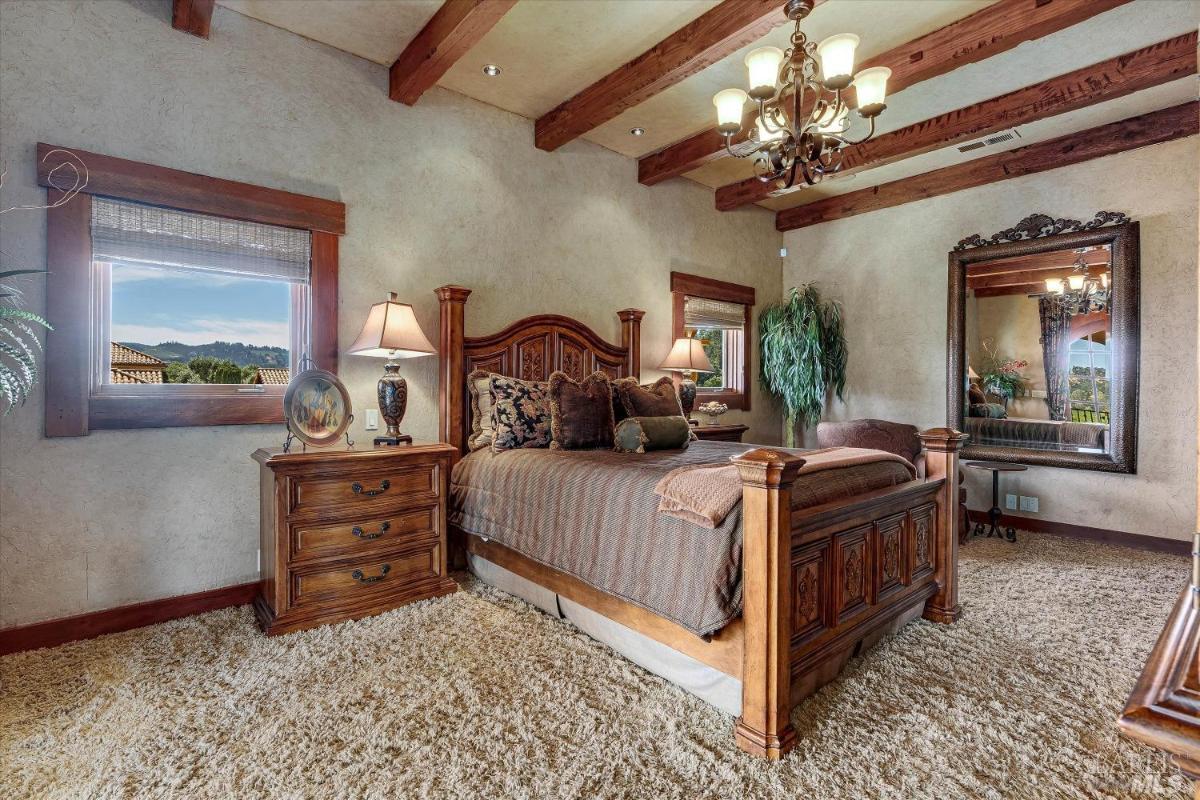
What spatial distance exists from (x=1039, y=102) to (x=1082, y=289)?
149 cm

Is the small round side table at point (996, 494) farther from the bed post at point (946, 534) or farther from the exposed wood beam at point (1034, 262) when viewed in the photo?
the bed post at point (946, 534)

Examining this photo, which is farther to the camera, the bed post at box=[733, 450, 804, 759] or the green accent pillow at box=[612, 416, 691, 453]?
the green accent pillow at box=[612, 416, 691, 453]

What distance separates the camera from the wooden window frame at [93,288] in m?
2.42

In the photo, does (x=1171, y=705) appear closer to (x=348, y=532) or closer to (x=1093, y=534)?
(x=348, y=532)

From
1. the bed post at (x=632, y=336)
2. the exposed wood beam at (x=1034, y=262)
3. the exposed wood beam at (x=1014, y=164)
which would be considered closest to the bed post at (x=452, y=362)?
the bed post at (x=632, y=336)

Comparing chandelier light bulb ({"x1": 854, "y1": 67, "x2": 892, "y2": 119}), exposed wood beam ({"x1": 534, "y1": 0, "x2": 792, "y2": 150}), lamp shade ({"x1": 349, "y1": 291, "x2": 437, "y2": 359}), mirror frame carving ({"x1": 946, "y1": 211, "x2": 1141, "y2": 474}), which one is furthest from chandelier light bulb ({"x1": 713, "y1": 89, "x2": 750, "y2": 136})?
mirror frame carving ({"x1": 946, "y1": 211, "x2": 1141, "y2": 474})

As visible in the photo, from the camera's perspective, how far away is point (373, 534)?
9.00 feet

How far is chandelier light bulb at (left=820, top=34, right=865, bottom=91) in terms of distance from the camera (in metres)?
2.24

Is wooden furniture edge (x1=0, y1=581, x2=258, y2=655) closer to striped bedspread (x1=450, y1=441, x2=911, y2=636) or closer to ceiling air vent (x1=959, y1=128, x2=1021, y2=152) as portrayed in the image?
striped bedspread (x1=450, y1=441, x2=911, y2=636)

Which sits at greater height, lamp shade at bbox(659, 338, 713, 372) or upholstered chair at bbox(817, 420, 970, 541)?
lamp shade at bbox(659, 338, 713, 372)

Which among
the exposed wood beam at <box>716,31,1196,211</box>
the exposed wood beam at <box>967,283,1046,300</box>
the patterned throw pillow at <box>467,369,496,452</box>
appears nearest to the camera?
the exposed wood beam at <box>716,31,1196,211</box>

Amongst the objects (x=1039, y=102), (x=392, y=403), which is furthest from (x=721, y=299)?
(x=392, y=403)

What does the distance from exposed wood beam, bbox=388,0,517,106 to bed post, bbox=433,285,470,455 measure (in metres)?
1.11

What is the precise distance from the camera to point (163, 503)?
267 centimetres
